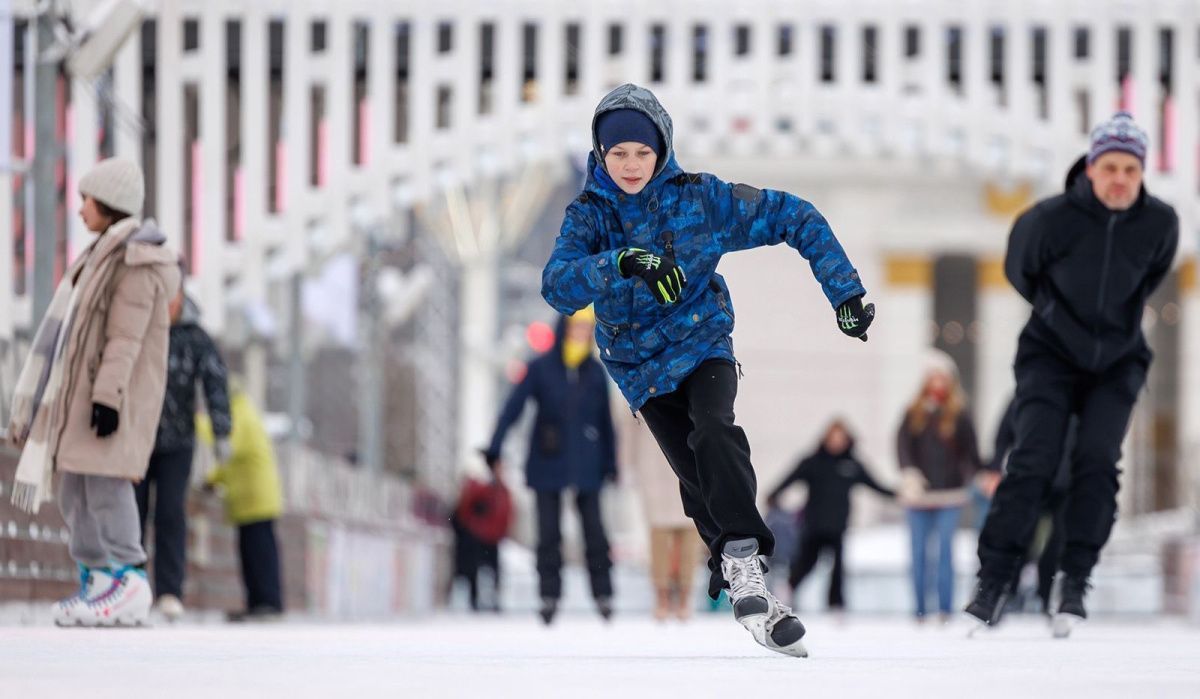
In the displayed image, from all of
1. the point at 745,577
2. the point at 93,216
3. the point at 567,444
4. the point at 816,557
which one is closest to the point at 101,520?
the point at 93,216

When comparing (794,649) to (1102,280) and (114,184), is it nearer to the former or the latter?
(1102,280)

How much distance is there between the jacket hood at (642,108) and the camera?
20.7 feet

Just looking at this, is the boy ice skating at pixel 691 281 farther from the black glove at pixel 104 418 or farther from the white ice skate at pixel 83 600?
the white ice skate at pixel 83 600

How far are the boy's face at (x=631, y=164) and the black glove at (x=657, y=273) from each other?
0.39 metres

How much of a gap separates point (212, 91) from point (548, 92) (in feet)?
6.86

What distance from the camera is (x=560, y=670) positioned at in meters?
5.37

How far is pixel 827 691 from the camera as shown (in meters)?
4.55

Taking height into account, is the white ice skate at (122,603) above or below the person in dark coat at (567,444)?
below

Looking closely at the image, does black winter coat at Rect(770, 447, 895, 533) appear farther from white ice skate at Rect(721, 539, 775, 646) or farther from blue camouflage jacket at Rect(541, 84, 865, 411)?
white ice skate at Rect(721, 539, 775, 646)

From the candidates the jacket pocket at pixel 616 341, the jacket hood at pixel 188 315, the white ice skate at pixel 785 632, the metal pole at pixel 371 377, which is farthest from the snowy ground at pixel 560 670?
the metal pole at pixel 371 377

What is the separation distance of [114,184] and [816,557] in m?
7.40

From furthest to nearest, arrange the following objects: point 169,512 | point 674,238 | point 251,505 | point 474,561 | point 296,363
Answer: point 474,561
point 296,363
point 251,505
point 169,512
point 674,238

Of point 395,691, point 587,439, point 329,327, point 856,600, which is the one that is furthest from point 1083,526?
point 856,600

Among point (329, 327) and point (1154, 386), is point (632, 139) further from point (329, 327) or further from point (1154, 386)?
point (1154, 386)
